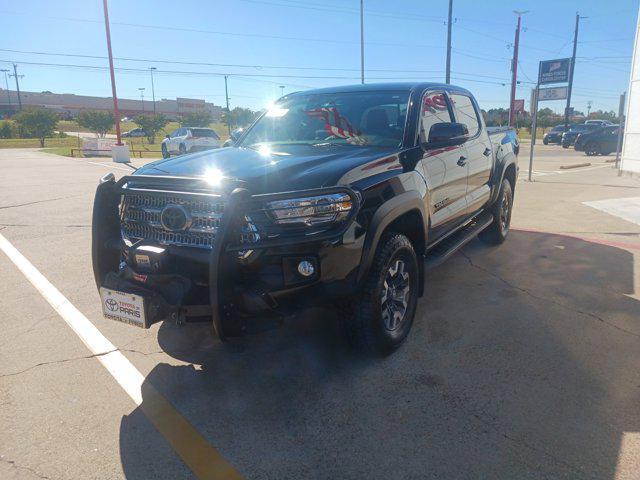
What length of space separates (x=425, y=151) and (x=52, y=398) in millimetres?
3112

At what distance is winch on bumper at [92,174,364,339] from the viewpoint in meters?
2.70

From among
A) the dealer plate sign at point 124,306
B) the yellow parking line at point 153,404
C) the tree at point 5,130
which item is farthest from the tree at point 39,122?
the dealer plate sign at point 124,306

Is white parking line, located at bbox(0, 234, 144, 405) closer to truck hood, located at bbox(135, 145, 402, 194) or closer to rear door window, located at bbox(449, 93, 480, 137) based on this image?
truck hood, located at bbox(135, 145, 402, 194)

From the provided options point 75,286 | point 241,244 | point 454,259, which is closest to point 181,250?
point 241,244

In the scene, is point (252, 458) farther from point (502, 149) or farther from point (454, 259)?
point (502, 149)

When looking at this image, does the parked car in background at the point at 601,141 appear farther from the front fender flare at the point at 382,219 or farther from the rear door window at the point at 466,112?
the front fender flare at the point at 382,219

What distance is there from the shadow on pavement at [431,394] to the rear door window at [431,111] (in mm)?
1547

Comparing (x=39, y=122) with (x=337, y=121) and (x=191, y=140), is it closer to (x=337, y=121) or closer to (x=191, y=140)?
(x=191, y=140)

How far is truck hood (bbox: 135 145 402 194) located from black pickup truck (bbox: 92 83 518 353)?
11 millimetres

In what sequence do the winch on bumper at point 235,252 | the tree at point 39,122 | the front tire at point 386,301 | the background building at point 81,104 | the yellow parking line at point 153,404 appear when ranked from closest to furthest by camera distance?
1. the yellow parking line at point 153,404
2. the winch on bumper at point 235,252
3. the front tire at point 386,301
4. the tree at point 39,122
5. the background building at point 81,104

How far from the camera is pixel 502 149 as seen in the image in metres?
6.33

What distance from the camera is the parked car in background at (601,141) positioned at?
24.4 m

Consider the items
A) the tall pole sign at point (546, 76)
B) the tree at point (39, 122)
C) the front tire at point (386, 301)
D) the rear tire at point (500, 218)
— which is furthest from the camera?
the tree at point (39, 122)

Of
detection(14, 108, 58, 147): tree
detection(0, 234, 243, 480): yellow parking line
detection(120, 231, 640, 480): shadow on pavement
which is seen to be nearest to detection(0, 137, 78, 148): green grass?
detection(14, 108, 58, 147): tree
